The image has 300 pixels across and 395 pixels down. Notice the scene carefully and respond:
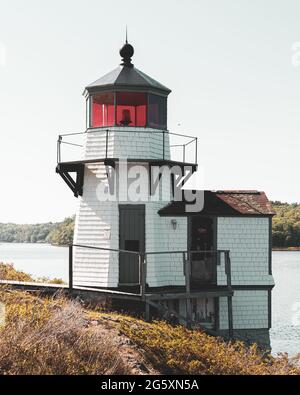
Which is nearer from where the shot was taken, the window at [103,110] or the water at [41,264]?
the window at [103,110]

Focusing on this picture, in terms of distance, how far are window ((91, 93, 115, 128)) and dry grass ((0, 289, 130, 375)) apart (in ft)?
28.2

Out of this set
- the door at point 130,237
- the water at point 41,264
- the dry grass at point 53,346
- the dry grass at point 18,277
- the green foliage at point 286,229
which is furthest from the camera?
the green foliage at point 286,229

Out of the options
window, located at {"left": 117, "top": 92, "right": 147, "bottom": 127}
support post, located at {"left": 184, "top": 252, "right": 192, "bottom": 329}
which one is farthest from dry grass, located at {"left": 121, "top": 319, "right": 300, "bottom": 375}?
window, located at {"left": 117, "top": 92, "right": 147, "bottom": 127}

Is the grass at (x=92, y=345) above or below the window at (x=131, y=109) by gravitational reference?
below

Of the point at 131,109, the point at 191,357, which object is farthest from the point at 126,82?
the point at 191,357

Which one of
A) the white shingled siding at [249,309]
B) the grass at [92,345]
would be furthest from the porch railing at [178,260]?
the grass at [92,345]

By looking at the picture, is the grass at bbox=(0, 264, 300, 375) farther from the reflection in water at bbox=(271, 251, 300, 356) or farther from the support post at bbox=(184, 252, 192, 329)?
the reflection in water at bbox=(271, 251, 300, 356)

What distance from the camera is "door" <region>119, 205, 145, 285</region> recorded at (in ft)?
73.0

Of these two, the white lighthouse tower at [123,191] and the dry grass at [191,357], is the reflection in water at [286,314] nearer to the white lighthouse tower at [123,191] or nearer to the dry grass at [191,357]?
the white lighthouse tower at [123,191]

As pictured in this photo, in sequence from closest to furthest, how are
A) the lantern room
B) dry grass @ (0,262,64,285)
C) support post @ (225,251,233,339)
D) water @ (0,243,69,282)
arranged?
1. support post @ (225,251,233,339)
2. the lantern room
3. dry grass @ (0,262,64,285)
4. water @ (0,243,69,282)

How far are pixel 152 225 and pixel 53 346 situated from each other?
31.9 ft

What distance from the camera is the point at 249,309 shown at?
23547 millimetres

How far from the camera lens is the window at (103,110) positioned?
891 inches

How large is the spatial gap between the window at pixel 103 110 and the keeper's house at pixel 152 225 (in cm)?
3
